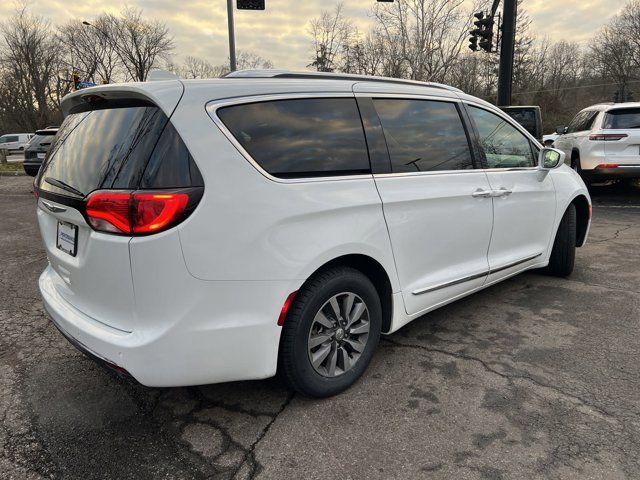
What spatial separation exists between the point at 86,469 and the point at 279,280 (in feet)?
4.00

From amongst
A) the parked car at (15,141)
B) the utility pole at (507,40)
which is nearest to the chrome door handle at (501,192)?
the utility pole at (507,40)

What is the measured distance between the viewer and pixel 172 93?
217cm

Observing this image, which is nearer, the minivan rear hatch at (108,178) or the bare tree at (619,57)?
the minivan rear hatch at (108,178)

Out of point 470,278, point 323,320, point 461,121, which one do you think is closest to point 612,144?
point 461,121

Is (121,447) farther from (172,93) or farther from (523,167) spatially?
(523,167)

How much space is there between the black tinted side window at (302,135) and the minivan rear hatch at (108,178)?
1.05 feet

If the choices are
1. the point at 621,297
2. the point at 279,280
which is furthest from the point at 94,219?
the point at 621,297

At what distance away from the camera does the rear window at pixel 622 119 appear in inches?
342

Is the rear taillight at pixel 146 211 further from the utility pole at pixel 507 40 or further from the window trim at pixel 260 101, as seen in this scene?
the utility pole at pixel 507 40

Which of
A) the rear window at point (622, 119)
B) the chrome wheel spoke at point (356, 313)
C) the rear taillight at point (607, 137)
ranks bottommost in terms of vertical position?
the chrome wheel spoke at point (356, 313)

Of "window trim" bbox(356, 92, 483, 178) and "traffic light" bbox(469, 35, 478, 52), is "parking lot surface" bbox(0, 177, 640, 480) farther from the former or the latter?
"traffic light" bbox(469, 35, 478, 52)

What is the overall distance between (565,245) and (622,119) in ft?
18.9

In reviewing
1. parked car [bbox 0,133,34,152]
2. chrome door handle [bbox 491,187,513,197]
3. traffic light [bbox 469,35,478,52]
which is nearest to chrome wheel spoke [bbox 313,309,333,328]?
chrome door handle [bbox 491,187,513,197]

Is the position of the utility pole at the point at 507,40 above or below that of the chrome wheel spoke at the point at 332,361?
above
